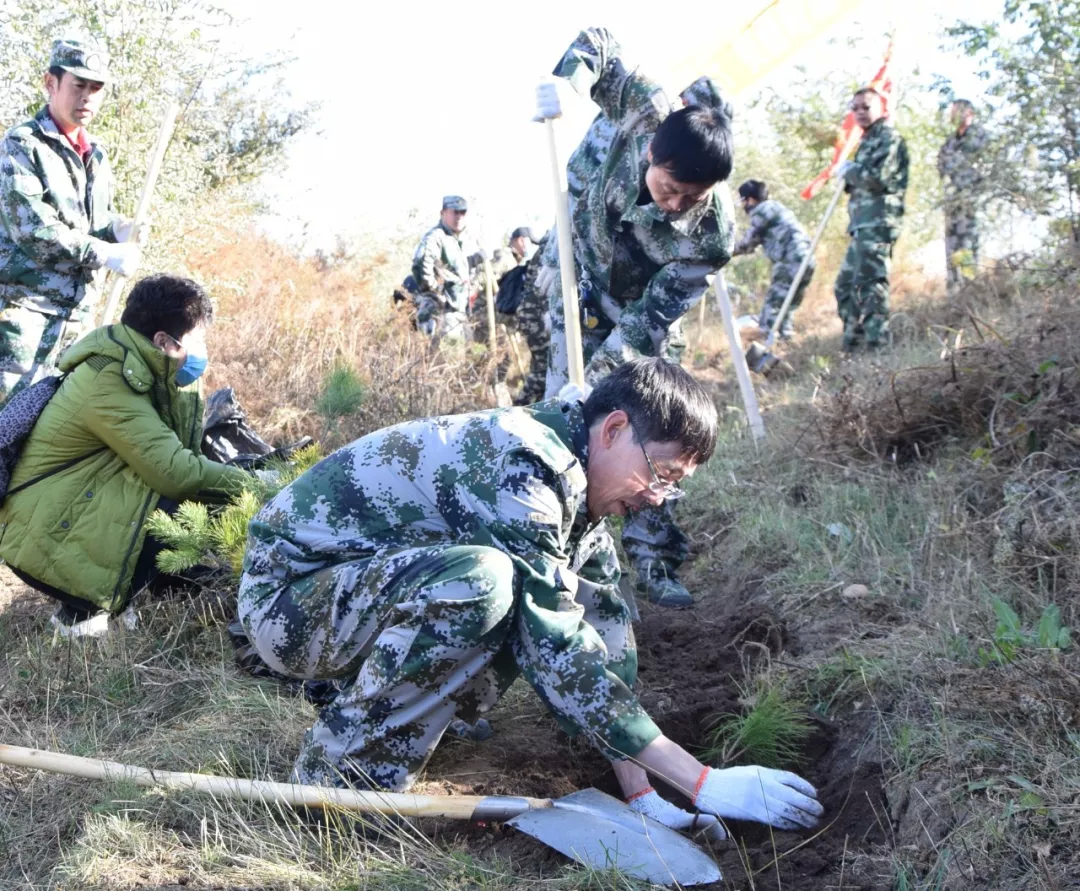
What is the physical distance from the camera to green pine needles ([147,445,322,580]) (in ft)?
10.8

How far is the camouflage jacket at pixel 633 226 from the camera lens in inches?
158

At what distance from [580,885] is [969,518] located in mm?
2281

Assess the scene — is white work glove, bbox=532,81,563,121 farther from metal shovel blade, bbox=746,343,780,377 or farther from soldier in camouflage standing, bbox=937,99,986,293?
metal shovel blade, bbox=746,343,780,377

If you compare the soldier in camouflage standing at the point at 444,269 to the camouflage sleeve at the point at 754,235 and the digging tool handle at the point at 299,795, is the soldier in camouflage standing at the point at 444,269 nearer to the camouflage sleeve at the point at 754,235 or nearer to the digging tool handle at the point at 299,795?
the camouflage sleeve at the point at 754,235

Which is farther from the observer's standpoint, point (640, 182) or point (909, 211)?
A: point (909, 211)

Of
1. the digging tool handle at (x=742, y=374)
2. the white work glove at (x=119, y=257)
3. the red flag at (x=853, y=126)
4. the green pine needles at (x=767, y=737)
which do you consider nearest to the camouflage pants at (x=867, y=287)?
the red flag at (x=853, y=126)

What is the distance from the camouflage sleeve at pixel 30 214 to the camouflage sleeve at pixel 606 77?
2280 mm

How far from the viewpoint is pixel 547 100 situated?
12.8 feet

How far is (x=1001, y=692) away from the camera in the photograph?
7.73ft

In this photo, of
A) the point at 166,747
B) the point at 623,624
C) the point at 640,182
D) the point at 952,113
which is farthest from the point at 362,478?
the point at 952,113

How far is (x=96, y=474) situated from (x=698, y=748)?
2166mm

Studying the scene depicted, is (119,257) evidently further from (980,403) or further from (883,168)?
(883,168)

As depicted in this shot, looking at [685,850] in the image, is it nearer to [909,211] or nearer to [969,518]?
[969,518]

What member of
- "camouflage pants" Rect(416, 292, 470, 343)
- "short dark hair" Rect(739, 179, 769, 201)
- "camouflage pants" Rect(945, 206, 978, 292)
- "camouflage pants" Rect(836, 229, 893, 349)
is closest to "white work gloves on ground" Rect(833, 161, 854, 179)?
"camouflage pants" Rect(836, 229, 893, 349)
